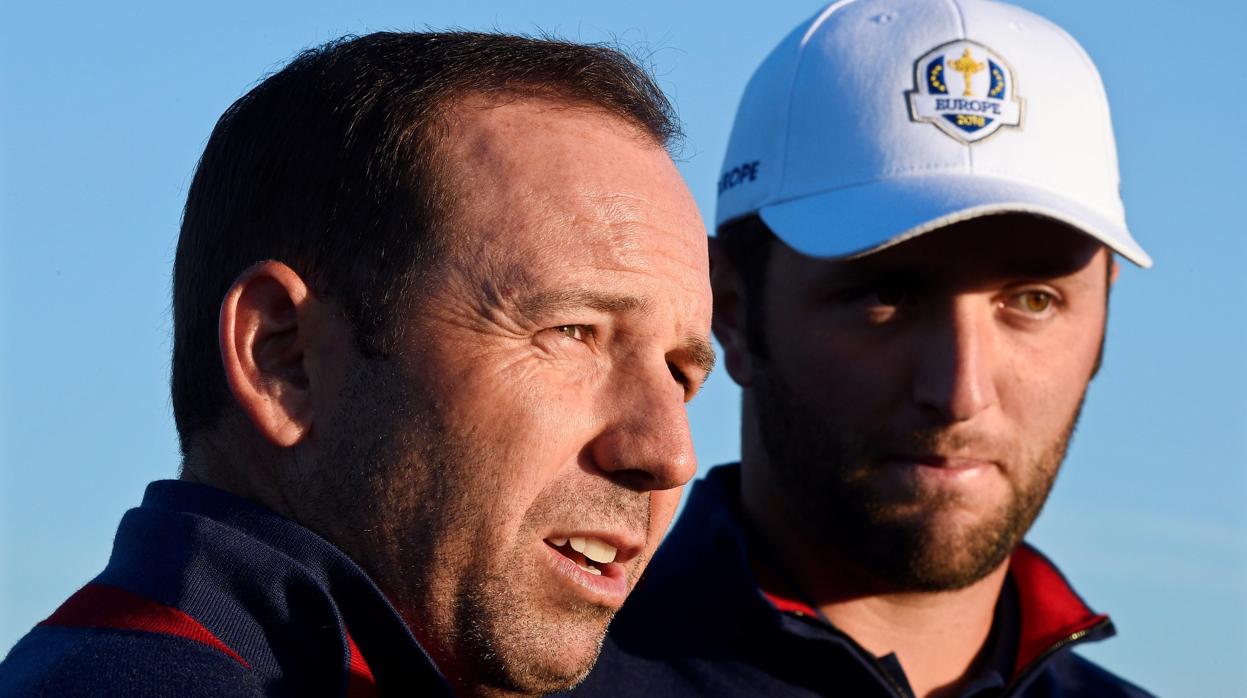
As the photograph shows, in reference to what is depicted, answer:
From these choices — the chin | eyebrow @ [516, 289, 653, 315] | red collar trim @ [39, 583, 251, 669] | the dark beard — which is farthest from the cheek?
the dark beard

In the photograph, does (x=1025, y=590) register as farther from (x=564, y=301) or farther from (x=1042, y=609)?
(x=564, y=301)

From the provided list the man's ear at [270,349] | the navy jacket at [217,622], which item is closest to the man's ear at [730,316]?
the man's ear at [270,349]

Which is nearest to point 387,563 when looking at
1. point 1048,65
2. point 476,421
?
point 476,421

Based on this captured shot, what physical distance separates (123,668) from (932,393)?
6.77ft

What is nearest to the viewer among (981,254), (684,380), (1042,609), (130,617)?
(130,617)

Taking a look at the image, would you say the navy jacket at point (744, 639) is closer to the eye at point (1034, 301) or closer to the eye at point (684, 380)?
the eye at point (1034, 301)

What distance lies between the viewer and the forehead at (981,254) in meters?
3.92

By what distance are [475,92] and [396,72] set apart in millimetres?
149

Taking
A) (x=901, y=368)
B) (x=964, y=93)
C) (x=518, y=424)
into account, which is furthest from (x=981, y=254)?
(x=518, y=424)

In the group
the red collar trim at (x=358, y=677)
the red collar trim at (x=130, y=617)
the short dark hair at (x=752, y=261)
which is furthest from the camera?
the short dark hair at (x=752, y=261)

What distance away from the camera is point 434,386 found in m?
2.73

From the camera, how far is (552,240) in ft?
9.17

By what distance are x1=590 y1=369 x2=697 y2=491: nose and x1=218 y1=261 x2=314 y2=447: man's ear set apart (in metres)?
0.48

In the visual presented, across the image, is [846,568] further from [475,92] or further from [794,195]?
[475,92]
